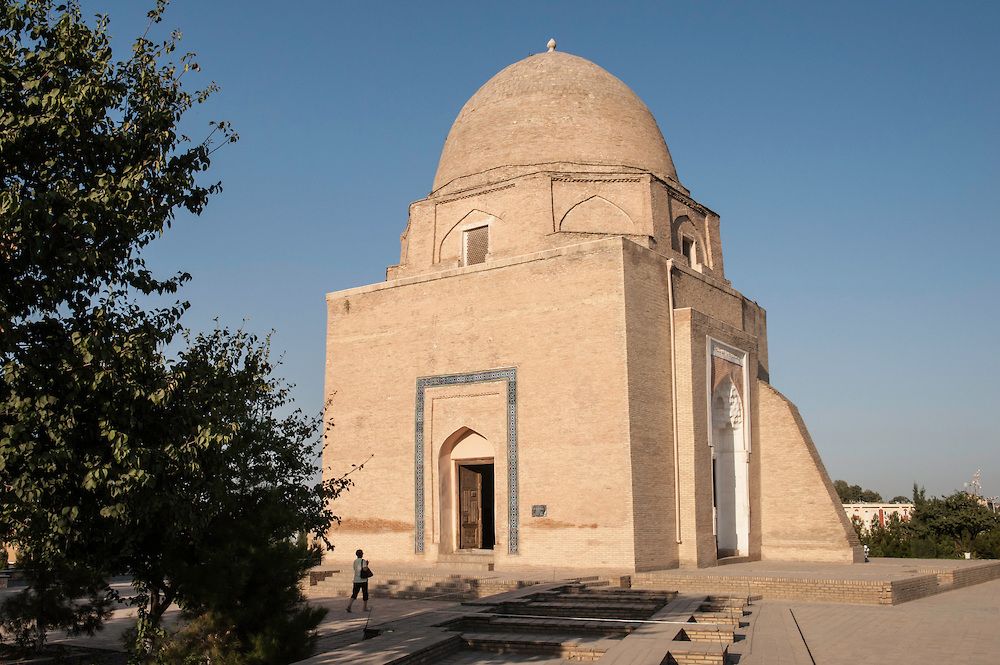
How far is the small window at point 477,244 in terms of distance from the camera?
670 inches

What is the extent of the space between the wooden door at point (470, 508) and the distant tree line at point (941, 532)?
30.4ft

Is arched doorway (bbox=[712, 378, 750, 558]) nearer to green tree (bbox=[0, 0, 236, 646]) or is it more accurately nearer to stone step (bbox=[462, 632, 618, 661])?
stone step (bbox=[462, 632, 618, 661])

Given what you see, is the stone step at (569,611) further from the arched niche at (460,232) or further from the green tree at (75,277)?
the arched niche at (460,232)

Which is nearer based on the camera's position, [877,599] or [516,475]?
[877,599]

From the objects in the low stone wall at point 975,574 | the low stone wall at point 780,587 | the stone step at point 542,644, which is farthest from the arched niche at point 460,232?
the stone step at point 542,644

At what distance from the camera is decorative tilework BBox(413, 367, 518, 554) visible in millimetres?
14633

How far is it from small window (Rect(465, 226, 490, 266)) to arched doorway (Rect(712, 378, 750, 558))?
482cm

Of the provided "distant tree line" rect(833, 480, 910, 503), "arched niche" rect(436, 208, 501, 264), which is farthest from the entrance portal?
"distant tree line" rect(833, 480, 910, 503)

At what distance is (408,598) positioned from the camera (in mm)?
12930

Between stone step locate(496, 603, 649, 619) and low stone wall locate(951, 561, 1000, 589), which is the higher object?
stone step locate(496, 603, 649, 619)

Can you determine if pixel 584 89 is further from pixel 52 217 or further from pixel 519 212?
pixel 52 217

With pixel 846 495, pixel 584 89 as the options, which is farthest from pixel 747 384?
pixel 846 495

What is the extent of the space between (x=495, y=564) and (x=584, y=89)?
30.8 ft

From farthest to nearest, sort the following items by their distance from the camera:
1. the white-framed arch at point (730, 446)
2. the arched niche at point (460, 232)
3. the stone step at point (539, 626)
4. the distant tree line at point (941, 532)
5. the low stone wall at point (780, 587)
→ the distant tree line at point (941, 532) < the arched niche at point (460, 232) < the white-framed arch at point (730, 446) < the low stone wall at point (780, 587) < the stone step at point (539, 626)
